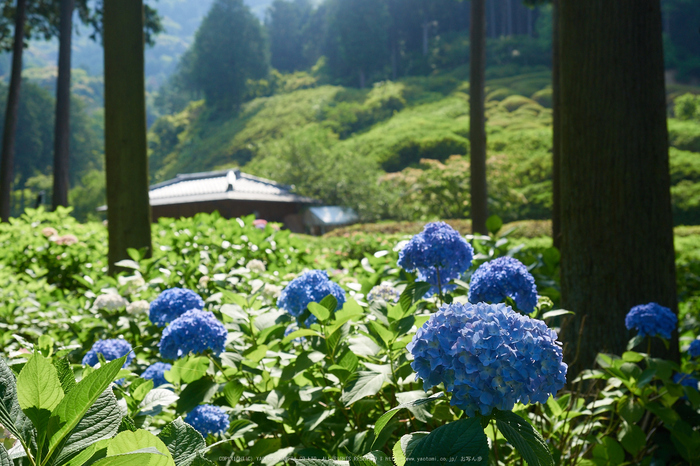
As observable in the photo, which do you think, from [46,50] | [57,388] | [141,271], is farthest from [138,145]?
[46,50]

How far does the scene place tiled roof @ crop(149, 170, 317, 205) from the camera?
19.1 m

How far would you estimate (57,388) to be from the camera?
766mm

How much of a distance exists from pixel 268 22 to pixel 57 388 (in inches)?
2787

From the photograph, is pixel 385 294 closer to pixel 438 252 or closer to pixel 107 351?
pixel 438 252

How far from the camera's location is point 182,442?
843mm

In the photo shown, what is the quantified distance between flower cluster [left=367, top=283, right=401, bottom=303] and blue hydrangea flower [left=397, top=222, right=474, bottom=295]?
0.27 metres

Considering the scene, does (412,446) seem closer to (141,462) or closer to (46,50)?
(141,462)

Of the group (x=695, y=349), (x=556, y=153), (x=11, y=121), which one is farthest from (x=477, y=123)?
(x=11, y=121)

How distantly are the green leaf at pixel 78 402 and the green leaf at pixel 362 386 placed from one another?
0.55 m

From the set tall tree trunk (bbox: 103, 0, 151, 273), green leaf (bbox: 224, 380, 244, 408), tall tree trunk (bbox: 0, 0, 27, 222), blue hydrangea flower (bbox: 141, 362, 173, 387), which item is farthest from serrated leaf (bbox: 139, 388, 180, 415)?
tall tree trunk (bbox: 0, 0, 27, 222)

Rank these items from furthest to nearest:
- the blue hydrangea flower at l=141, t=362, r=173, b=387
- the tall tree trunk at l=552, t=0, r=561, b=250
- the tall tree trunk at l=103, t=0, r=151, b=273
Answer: the tall tree trunk at l=552, t=0, r=561, b=250, the tall tree trunk at l=103, t=0, r=151, b=273, the blue hydrangea flower at l=141, t=362, r=173, b=387

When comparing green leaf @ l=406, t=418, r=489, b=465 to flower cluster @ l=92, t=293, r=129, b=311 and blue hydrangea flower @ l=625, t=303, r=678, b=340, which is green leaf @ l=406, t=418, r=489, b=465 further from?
flower cluster @ l=92, t=293, r=129, b=311

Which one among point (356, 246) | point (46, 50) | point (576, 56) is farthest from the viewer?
point (46, 50)

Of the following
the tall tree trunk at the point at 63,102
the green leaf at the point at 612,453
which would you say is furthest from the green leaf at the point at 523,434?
the tall tree trunk at the point at 63,102
